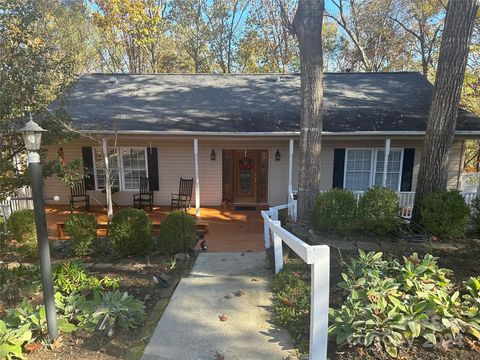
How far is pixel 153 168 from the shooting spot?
9.52 meters

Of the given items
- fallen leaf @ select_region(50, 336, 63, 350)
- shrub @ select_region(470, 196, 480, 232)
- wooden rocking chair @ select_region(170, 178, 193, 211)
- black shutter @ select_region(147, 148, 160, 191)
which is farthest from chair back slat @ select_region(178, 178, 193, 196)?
shrub @ select_region(470, 196, 480, 232)

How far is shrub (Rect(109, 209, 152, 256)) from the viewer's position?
5.69 meters

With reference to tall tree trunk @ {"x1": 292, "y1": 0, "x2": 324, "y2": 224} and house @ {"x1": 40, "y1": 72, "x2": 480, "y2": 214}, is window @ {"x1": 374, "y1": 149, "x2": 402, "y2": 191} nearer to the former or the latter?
house @ {"x1": 40, "y1": 72, "x2": 480, "y2": 214}

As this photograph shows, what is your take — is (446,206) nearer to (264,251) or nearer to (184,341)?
(264,251)

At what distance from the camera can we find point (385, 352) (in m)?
2.83

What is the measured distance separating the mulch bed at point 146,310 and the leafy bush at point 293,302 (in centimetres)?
146

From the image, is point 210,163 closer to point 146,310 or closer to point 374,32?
point 146,310

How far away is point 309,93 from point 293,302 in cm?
390

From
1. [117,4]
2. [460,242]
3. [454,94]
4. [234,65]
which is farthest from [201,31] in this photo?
[460,242]

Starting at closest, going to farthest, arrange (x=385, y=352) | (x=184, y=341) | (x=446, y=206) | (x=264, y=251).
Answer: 1. (x=385, y=352)
2. (x=184, y=341)
3. (x=446, y=206)
4. (x=264, y=251)

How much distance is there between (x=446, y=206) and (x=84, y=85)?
457 inches

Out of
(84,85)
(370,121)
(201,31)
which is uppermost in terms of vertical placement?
(201,31)

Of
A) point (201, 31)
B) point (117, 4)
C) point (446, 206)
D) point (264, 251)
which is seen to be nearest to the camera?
point (446, 206)

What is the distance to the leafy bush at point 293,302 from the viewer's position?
334cm
